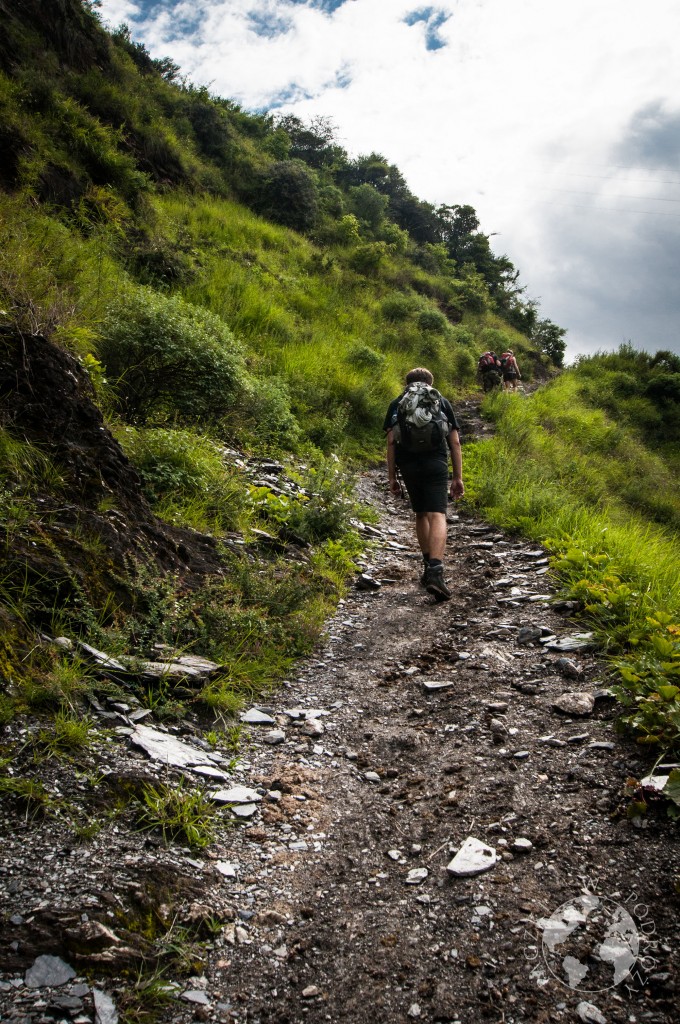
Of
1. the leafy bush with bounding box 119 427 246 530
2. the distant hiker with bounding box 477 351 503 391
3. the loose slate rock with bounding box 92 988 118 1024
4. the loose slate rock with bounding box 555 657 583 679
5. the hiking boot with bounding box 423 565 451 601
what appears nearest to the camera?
the loose slate rock with bounding box 92 988 118 1024

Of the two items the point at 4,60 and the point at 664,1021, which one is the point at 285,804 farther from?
the point at 4,60

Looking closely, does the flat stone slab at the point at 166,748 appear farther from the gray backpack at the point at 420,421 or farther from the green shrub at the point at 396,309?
the green shrub at the point at 396,309

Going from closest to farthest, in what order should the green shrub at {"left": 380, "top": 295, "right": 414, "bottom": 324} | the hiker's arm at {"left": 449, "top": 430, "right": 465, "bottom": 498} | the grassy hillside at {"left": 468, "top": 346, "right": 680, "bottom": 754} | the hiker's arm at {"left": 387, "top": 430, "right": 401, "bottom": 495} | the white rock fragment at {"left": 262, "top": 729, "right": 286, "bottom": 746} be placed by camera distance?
the grassy hillside at {"left": 468, "top": 346, "right": 680, "bottom": 754}
the white rock fragment at {"left": 262, "top": 729, "right": 286, "bottom": 746}
the hiker's arm at {"left": 449, "top": 430, "right": 465, "bottom": 498}
the hiker's arm at {"left": 387, "top": 430, "right": 401, "bottom": 495}
the green shrub at {"left": 380, "top": 295, "right": 414, "bottom": 324}

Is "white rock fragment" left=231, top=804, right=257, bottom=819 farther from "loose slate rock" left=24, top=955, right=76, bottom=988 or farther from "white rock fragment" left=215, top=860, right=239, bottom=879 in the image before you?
"loose slate rock" left=24, top=955, right=76, bottom=988

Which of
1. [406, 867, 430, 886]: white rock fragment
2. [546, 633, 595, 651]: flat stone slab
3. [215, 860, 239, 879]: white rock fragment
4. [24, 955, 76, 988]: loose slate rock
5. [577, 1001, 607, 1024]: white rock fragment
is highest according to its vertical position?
[546, 633, 595, 651]: flat stone slab

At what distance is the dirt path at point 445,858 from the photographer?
1.70 m

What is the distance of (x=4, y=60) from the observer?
10.4 meters

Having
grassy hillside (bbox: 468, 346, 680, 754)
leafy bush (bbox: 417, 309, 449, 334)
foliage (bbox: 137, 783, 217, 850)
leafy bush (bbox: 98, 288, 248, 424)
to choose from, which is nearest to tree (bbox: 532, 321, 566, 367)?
grassy hillside (bbox: 468, 346, 680, 754)

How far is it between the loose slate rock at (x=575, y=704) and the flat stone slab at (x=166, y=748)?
1878mm

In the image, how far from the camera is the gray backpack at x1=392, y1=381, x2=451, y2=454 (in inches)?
209

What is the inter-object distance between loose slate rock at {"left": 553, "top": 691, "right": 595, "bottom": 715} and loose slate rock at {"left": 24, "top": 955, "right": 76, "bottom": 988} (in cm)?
247

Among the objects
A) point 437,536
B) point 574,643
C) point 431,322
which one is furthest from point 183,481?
point 431,322

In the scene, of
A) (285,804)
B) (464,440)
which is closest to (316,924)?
(285,804)

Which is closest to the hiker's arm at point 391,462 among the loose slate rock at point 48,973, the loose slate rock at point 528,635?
the loose slate rock at point 528,635
